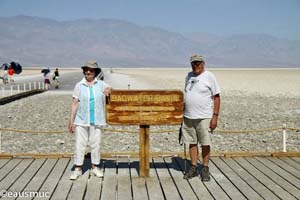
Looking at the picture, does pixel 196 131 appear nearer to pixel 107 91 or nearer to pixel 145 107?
pixel 145 107

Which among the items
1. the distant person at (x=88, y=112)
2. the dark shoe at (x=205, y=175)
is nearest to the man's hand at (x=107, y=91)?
the distant person at (x=88, y=112)

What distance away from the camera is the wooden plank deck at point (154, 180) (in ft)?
21.4

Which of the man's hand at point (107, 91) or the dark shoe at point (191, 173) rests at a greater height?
the man's hand at point (107, 91)

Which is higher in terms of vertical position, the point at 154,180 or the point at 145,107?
the point at 145,107

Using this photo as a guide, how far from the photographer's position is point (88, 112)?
23.9ft

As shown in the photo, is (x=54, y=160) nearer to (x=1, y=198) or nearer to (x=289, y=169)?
(x=1, y=198)

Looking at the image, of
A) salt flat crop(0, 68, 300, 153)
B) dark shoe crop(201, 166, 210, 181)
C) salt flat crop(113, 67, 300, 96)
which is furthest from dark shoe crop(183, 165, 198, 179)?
salt flat crop(113, 67, 300, 96)

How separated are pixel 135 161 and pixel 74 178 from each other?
1.68m

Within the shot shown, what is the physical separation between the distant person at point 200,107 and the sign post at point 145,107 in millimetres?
192

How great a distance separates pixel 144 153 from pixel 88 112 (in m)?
1.20

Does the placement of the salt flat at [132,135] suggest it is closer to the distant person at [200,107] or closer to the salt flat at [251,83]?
the distant person at [200,107]

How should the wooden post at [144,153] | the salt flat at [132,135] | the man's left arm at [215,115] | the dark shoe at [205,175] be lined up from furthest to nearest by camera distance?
the salt flat at [132,135], the wooden post at [144,153], the dark shoe at [205,175], the man's left arm at [215,115]

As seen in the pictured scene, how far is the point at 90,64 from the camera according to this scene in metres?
7.15

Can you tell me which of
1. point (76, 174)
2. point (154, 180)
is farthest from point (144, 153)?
point (76, 174)
